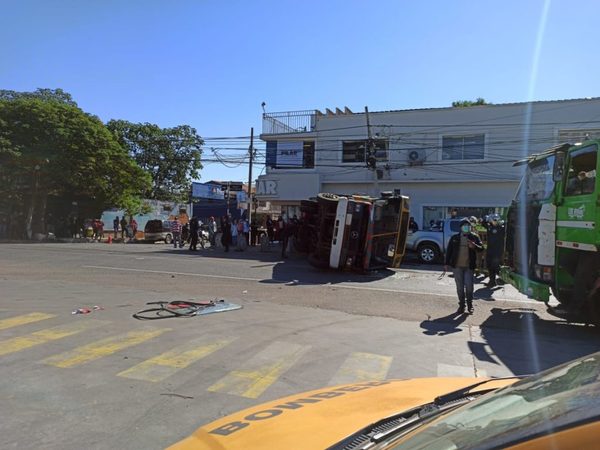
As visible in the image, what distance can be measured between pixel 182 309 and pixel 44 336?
2490 mm

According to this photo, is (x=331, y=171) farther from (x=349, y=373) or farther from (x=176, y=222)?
(x=349, y=373)

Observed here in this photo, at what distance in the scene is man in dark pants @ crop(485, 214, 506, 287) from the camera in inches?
529

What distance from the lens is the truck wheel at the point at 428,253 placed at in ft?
65.4

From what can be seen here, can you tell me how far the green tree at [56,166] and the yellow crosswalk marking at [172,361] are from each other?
95.1 ft

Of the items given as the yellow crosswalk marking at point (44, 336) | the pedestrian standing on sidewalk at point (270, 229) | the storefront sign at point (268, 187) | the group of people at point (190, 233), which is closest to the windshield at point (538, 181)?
the yellow crosswalk marking at point (44, 336)

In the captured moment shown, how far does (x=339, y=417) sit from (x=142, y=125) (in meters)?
58.1

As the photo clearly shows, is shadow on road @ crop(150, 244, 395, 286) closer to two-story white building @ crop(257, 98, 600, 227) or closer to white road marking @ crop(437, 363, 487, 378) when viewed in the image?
white road marking @ crop(437, 363, 487, 378)

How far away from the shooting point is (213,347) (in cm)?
671

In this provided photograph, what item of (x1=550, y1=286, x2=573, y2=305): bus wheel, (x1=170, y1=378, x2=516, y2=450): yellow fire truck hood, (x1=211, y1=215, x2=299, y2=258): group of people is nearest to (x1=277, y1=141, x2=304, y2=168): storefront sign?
(x1=211, y1=215, x2=299, y2=258): group of people

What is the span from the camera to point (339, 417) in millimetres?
2330

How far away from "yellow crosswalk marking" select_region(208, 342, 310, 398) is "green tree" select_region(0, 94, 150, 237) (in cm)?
2967

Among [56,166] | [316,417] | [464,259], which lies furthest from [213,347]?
[56,166]

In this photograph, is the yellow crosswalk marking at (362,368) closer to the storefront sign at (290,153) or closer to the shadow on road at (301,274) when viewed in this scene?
the shadow on road at (301,274)

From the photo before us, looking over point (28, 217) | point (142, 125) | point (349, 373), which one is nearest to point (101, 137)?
point (28, 217)
